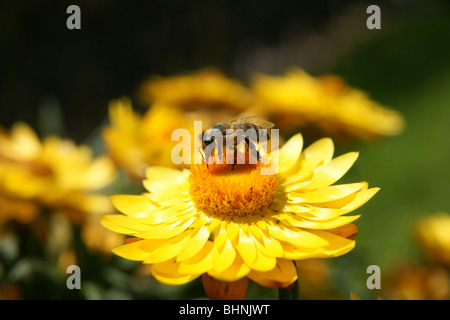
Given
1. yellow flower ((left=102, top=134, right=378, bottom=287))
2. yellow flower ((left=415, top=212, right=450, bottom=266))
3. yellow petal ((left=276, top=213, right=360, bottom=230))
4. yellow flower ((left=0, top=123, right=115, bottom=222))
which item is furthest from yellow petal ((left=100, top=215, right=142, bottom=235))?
yellow flower ((left=415, top=212, right=450, bottom=266))

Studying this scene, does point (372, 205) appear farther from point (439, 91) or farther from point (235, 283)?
point (235, 283)

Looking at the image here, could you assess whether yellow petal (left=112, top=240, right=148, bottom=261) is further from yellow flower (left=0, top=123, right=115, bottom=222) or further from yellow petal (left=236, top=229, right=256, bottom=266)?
yellow flower (left=0, top=123, right=115, bottom=222)

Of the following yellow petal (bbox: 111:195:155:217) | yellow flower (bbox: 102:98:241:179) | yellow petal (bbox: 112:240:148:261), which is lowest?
yellow petal (bbox: 112:240:148:261)

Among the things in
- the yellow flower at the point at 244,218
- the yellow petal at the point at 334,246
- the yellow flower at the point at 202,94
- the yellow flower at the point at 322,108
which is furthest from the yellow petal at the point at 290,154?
the yellow flower at the point at 202,94

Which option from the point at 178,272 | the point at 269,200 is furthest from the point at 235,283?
the point at 269,200

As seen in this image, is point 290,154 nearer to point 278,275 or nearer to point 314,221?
point 314,221

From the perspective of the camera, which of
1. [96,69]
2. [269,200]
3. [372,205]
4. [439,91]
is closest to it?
[269,200]
